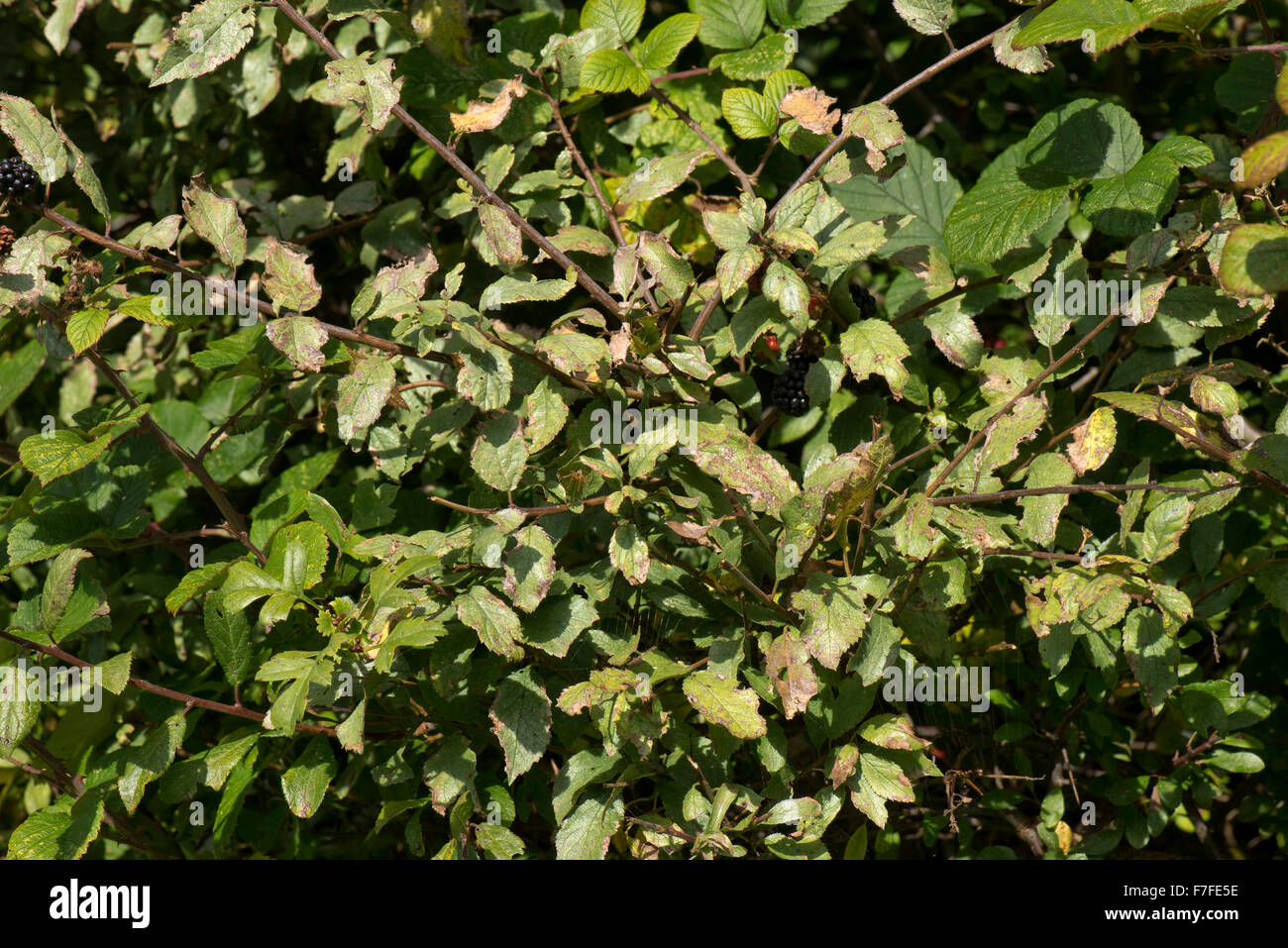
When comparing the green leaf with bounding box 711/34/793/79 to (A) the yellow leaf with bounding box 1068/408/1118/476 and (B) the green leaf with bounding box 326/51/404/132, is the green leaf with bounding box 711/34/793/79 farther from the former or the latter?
(A) the yellow leaf with bounding box 1068/408/1118/476

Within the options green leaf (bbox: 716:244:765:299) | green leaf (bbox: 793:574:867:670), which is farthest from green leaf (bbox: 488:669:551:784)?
green leaf (bbox: 716:244:765:299)

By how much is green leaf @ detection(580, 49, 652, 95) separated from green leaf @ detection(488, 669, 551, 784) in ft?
2.88

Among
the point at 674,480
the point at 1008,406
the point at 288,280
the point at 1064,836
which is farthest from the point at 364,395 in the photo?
the point at 1064,836

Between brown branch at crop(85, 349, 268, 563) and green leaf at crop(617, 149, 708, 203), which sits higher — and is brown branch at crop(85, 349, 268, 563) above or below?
below

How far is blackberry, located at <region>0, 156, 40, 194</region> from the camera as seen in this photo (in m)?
1.62

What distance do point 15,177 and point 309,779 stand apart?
0.94 m

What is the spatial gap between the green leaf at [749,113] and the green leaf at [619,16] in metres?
0.22

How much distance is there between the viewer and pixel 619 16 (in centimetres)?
181

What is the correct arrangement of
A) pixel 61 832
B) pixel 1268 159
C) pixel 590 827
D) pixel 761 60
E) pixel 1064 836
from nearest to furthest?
1. pixel 1268 159
2. pixel 590 827
3. pixel 61 832
4. pixel 1064 836
5. pixel 761 60

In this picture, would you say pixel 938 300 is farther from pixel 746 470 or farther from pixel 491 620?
pixel 491 620

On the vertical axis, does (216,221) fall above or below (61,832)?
above

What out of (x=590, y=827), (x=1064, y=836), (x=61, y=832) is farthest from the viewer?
(x=1064, y=836)

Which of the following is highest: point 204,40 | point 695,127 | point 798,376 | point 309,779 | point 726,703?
point 204,40

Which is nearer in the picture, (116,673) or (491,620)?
(491,620)
